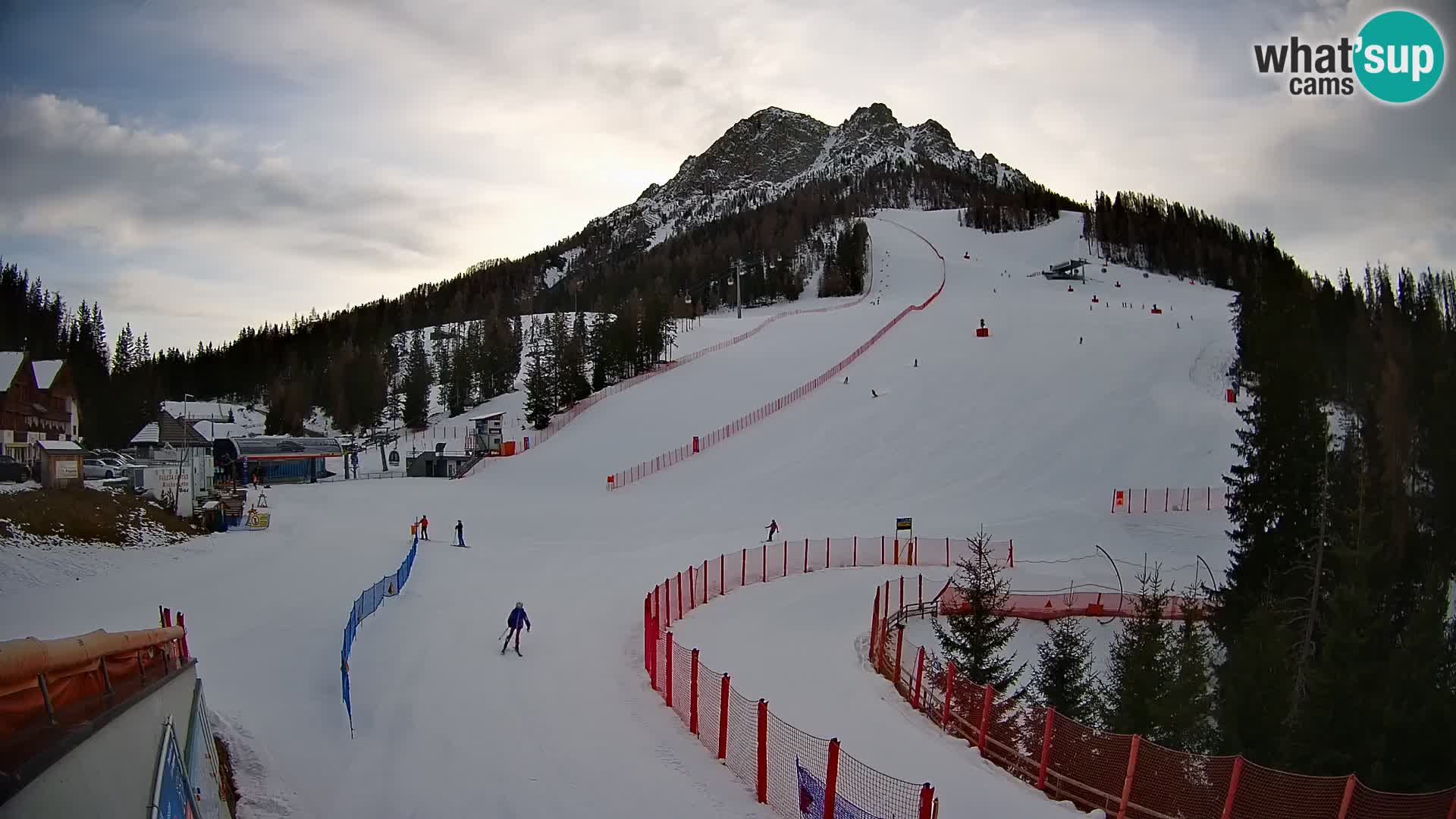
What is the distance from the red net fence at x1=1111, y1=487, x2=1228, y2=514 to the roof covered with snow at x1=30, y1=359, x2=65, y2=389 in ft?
126

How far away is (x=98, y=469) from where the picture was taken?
37719mm

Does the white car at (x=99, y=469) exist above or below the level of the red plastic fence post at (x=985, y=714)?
above

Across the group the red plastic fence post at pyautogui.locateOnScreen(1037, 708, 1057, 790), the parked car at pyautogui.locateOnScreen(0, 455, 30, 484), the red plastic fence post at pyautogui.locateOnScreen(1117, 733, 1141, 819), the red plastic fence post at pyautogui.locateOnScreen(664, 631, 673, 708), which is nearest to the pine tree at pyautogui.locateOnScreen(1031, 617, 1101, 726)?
the red plastic fence post at pyautogui.locateOnScreen(1037, 708, 1057, 790)

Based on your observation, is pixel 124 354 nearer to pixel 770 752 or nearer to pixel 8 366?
pixel 8 366

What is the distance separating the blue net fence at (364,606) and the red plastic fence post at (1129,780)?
10510 millimetres

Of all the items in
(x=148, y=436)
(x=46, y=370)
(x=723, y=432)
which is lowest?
(x=148, y=436)

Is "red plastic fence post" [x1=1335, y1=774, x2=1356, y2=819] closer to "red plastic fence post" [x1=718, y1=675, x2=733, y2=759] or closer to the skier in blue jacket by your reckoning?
"red plastic fence post" [x1=718, y1=675, x2=733, y2=759]

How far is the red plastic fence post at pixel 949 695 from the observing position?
1305 cm

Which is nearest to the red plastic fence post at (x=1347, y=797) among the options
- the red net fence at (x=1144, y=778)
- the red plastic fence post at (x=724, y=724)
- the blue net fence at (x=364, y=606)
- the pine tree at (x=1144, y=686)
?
the red net fence at (x=1144, y=778)

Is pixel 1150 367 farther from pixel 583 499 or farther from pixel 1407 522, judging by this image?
pixel 583 499

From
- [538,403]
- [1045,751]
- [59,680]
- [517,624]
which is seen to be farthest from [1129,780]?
[538,403]

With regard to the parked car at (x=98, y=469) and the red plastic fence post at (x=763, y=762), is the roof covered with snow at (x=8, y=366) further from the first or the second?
the red plastic fence post at (x=763, y=762)

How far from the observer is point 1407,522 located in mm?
34188

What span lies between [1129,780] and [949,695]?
382cm
